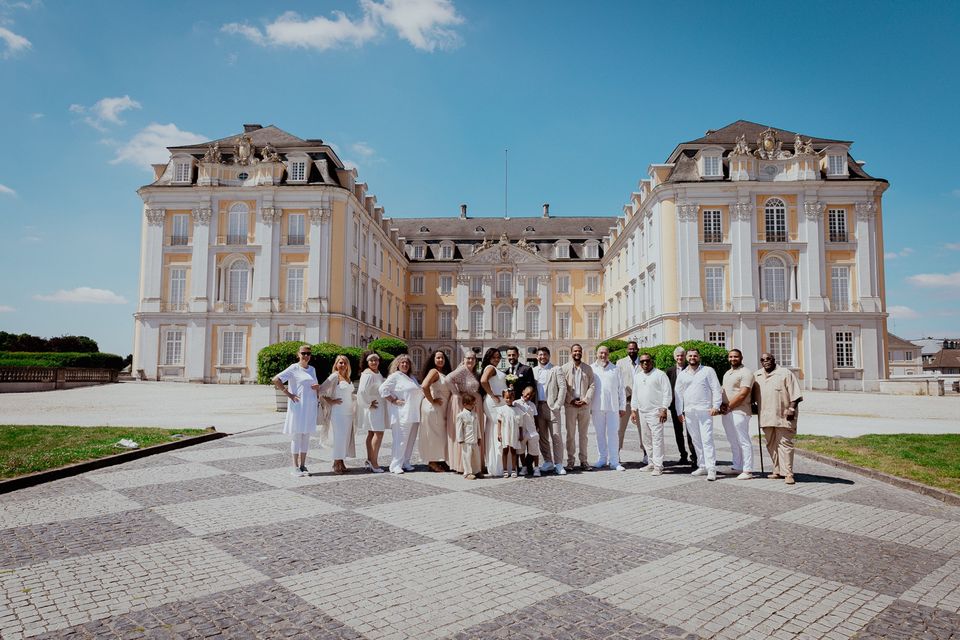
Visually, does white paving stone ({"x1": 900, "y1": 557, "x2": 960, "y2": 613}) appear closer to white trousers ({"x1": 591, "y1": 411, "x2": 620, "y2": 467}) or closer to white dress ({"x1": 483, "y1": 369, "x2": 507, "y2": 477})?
white trousers ({"x1": 591, "y1": 411, "x2": 620, "y2": 467})

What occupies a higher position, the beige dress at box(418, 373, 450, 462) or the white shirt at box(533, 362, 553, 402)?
the white shirt at box(533, 362, 553, 402)

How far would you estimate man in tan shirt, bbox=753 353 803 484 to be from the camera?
798 cm

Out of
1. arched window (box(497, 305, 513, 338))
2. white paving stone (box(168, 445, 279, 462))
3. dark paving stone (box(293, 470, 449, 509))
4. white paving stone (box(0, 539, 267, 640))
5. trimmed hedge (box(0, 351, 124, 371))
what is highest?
arched window (box(497, 305, 513, 338))

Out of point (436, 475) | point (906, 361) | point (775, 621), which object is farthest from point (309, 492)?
point (906, 361)

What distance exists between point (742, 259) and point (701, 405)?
99.5 feet

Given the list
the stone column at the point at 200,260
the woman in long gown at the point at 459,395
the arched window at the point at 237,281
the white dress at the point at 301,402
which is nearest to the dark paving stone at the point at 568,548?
the woman in long gown at the point at 459,395

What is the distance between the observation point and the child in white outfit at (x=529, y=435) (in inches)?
336

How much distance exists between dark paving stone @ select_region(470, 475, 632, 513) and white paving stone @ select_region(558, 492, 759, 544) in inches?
8.4

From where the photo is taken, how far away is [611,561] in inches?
184

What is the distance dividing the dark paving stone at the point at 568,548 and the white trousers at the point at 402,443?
3.26 metres

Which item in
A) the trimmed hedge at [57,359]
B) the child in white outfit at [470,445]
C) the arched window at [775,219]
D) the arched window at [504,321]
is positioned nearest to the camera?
the child in white outfit at [470,445]

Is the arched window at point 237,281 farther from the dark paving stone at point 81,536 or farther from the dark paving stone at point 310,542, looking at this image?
the dark paving stone at point 310,542

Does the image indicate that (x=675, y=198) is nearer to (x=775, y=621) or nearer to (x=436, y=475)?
(x=436, y=475)

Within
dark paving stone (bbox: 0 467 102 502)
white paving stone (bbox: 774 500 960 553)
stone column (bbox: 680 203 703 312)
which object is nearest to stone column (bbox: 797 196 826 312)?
stone column (bbox: 680 203 703 312)
